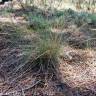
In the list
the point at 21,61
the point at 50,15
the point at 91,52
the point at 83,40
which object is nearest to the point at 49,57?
the point at 21,61

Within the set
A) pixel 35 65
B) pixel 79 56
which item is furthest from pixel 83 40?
pixel 35 65

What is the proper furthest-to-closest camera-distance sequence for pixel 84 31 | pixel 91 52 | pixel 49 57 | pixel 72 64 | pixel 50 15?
pixel 50 15, pixel 84 31, pixel 91 52, pixel 72 64, pixel 49 57

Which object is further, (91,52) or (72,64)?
(91,52)

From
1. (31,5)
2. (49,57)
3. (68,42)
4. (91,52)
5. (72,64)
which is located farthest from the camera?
(31,5)

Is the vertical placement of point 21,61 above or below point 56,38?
below

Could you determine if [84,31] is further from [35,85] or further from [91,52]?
[35,85]

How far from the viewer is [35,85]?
2340 mm

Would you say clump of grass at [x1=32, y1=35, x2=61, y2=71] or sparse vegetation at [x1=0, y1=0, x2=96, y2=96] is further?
clump of grass at [x1=32, y1=35, x2=61, y2=71]

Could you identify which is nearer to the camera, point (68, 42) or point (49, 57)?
point (49, 57)

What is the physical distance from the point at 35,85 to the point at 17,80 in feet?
0.58

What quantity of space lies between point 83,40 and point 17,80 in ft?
4.01

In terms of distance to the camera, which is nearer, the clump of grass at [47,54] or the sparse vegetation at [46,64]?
the sparse vegetation at [46,64]

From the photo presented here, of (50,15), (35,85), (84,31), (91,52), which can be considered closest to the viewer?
(35,85)

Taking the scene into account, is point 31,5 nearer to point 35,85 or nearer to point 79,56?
point 79,56
